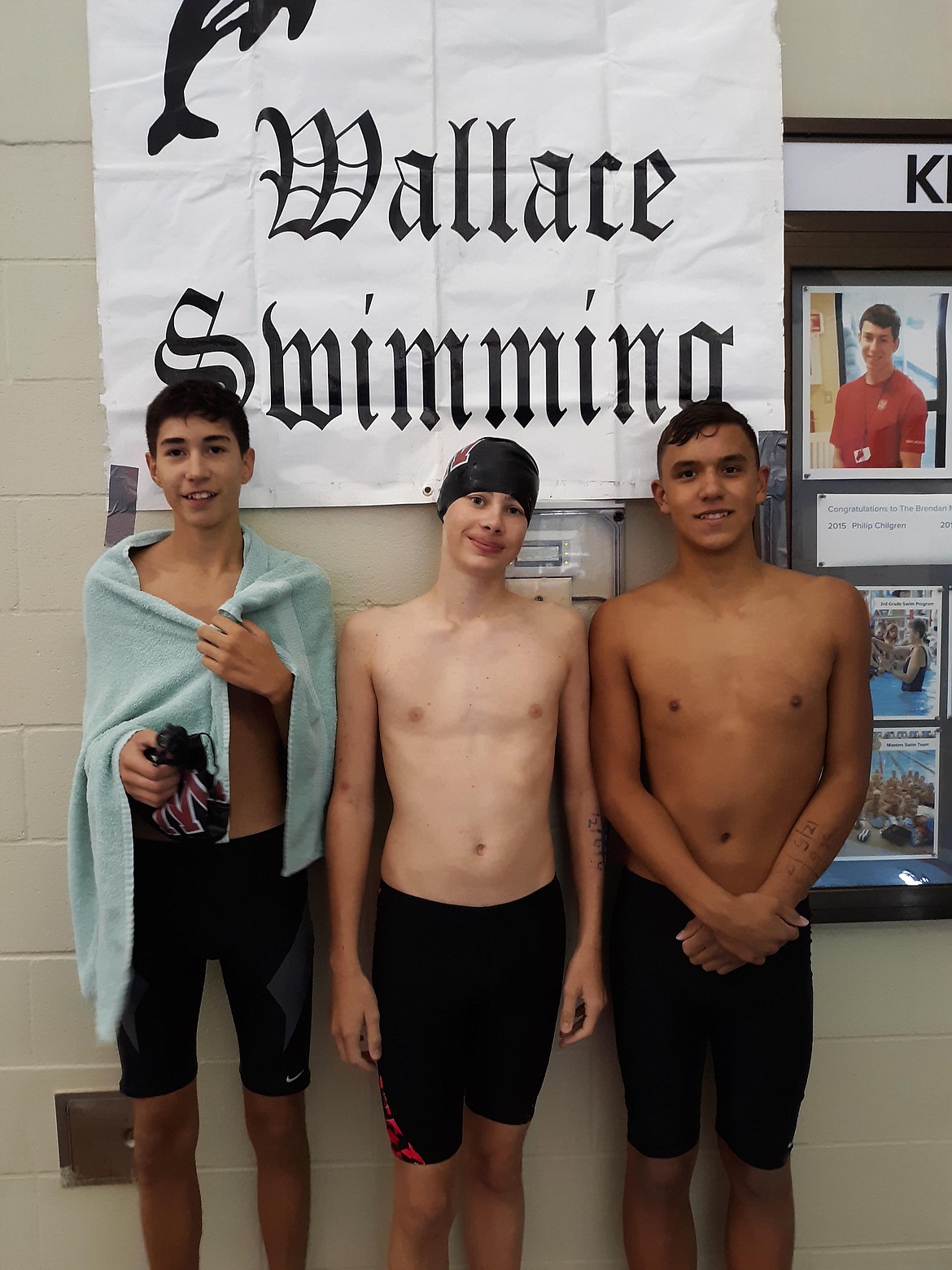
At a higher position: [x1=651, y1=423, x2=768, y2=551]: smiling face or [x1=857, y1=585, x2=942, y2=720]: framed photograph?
[x1=651, y1=423, x2=768, y2=551]: smiling face

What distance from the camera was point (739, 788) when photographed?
1.41 meters

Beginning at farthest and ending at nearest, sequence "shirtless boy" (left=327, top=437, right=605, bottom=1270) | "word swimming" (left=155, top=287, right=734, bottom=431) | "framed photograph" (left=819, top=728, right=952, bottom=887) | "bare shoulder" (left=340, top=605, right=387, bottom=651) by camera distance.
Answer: "framed photograph" (left=819, top=728, right=952, bottom=887) → "word swimming" (left=155, top=287, right=734, bottom=431) → "bare shoulder" (left=340, top=605, right=387, bottom=651) → "shirtless boy" (left=327, top=437, right=605, bottom=1270)

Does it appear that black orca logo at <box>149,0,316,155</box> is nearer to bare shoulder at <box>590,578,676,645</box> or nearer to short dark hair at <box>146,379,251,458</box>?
short dark hair at <box>146,379,251,458</box>

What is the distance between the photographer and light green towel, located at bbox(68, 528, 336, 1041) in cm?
136

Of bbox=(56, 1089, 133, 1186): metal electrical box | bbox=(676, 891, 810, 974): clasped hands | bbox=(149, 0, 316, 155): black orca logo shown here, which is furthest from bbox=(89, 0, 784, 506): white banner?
bbox=(56, 1089, 133, 1186): metal electrical box

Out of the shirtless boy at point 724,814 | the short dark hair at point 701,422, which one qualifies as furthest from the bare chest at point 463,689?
the short dark hair at point 701,422

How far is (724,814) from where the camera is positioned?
1.41 metres

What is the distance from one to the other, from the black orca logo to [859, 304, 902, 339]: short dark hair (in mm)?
1293

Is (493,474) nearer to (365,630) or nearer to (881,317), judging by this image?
(365,630)

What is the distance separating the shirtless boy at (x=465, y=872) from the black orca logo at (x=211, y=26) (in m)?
0.97

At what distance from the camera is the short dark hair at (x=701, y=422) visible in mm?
1442

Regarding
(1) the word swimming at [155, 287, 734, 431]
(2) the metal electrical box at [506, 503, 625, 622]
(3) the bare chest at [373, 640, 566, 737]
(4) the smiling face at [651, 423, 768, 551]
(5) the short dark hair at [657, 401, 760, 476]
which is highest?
(1) the word swimming at [155, 287, 734, 431]

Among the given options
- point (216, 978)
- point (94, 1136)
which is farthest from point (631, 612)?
point (94, 1136)

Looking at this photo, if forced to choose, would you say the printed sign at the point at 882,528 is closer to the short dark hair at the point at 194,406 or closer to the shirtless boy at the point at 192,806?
the shirtless boy at the point at 192,806
